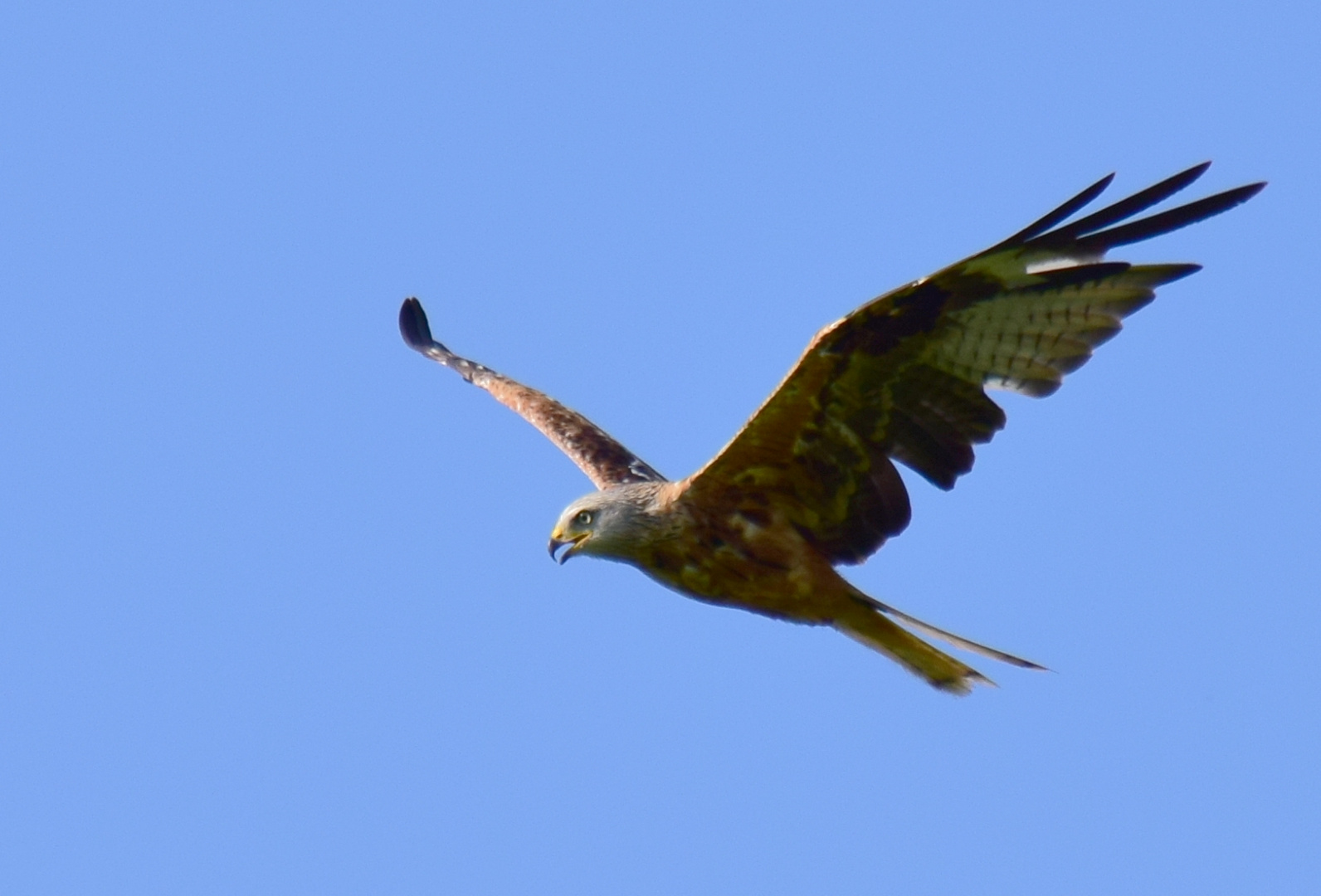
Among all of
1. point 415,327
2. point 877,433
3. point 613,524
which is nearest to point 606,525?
point 613,524

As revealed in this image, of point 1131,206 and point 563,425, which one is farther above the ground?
point 563,425

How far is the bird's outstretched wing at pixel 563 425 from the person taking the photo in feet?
29.3

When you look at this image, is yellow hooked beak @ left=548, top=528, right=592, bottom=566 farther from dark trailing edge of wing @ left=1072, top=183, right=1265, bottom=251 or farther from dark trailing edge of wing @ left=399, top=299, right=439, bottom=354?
dark trailing edge of wing @ left=399, top=299, right=439, bottom=354

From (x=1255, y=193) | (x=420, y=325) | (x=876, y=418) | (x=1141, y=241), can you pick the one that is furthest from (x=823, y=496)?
(x=420, y=325)

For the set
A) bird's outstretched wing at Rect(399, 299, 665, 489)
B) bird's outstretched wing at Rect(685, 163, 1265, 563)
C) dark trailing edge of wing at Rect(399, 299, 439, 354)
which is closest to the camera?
bird's outstretched wing at Rect(685, 163, 1265, 563)

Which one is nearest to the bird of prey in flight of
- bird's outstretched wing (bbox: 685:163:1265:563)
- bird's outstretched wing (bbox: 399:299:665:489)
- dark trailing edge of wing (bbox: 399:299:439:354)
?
bird's outstretched wing (bbox: 685:163:1265:563)

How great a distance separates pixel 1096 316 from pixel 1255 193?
0.92 metres

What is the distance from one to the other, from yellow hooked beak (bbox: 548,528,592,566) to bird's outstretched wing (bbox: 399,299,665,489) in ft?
2.27

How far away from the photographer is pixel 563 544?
7.81 meters

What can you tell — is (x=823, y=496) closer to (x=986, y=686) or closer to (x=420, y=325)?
(x=986, y=686)

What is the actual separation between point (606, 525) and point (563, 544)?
1.03ft

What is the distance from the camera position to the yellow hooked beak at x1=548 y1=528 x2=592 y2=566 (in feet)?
25.2

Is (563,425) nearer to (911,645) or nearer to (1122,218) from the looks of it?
(911,645)

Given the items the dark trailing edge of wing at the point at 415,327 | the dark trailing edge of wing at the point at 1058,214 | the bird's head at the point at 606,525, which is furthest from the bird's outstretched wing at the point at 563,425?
the dark trailing edge of wing at the point at 1058,214
